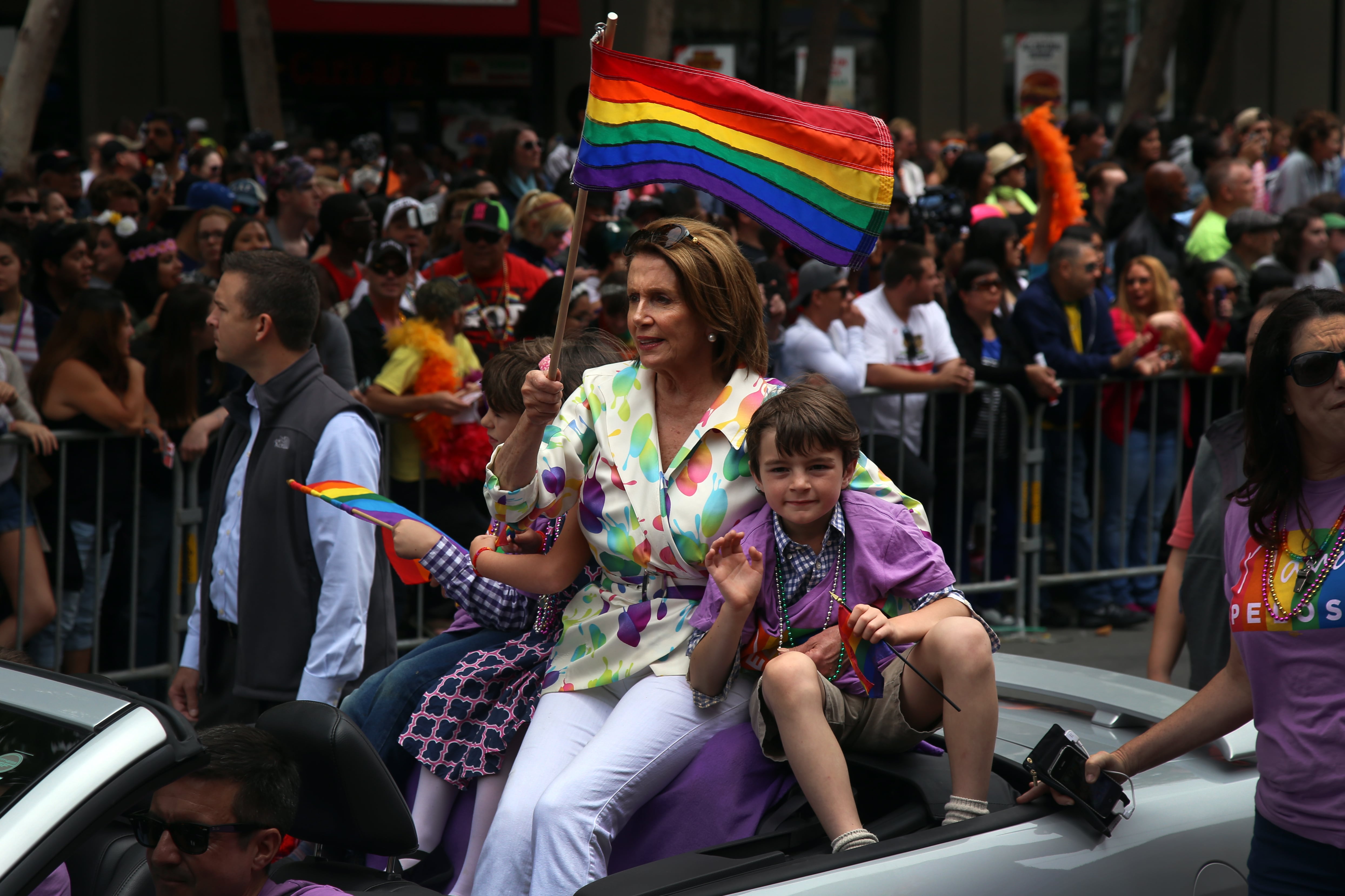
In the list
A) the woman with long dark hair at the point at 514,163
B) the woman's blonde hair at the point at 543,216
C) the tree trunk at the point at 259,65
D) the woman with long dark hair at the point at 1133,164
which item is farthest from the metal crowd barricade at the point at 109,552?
the tree trunk at the point at 259,65

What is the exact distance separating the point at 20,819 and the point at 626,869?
1.21m

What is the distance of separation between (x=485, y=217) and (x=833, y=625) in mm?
5064

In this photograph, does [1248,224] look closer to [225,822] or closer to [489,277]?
[489,277]

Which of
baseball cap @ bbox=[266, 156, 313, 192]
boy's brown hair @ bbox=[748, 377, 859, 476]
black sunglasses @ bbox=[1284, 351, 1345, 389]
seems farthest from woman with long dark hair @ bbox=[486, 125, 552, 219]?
black sunglasses @ bbox=[1284, 351, 1345, 389]

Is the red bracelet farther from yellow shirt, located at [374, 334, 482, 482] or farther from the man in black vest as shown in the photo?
yellow shirt, located at [374, 334, 482, 482]

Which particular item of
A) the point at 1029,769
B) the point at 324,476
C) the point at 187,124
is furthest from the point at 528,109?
the point at 1029,769

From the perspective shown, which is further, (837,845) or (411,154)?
(411,154)

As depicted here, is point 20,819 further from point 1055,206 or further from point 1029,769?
point 1055,206

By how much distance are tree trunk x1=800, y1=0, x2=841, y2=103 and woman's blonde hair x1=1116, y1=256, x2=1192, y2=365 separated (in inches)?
528

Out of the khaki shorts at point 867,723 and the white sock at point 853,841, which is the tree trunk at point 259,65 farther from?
the white sock at point 853,841

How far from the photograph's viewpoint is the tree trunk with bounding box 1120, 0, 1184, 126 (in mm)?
22422

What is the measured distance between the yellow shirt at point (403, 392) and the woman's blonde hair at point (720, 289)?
3650 millimetres

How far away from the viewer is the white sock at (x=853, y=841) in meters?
2.82

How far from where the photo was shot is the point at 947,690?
2.97 m
